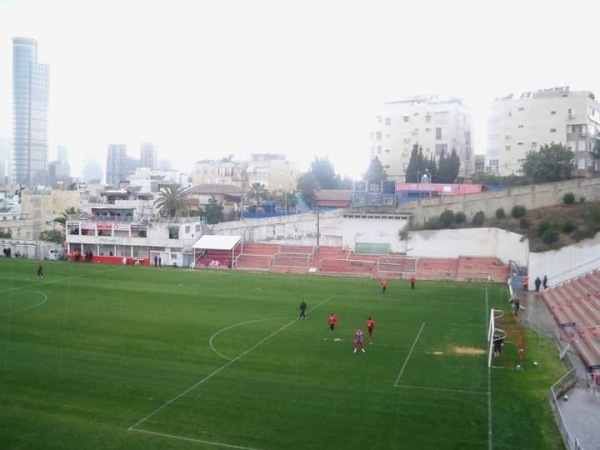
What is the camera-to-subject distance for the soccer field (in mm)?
16844

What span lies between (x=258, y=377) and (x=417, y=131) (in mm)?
73765

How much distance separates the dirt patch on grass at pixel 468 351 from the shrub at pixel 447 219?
3172 centimetres

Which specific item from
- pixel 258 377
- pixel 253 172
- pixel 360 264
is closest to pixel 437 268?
pixel 360 264

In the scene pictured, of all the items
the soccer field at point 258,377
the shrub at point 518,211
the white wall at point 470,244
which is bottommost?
the soccer field at point 258,377

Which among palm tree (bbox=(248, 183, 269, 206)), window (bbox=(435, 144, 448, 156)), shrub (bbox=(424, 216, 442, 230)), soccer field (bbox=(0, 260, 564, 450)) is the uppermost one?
window (bbox=(435, 144, 448, 156))

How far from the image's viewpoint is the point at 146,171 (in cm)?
13762

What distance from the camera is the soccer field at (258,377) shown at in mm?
16844

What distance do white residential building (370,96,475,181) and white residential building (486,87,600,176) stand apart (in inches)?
247

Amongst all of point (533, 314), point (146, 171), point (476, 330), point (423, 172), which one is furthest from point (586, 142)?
point (146, 171)

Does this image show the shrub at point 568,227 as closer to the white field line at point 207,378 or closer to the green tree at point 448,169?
the white field line at point 207,378

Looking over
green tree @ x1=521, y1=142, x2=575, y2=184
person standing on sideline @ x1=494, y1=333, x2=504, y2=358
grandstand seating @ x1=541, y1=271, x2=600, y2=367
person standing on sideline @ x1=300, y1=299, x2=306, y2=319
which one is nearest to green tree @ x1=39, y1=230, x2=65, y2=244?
person standing on sideline @ x1=300, y1=299, x2=306, y2=319

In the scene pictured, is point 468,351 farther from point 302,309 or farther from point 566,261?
point 566,261

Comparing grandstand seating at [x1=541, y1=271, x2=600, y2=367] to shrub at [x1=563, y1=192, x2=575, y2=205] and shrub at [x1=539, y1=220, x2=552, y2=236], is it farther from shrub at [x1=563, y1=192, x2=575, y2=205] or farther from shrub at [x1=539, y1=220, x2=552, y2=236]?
shrub at [x1=563, y1=192, x2=575, y2=205]

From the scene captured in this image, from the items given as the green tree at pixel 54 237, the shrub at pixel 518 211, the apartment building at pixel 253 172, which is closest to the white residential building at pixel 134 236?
the green tree at pixel 54 237
